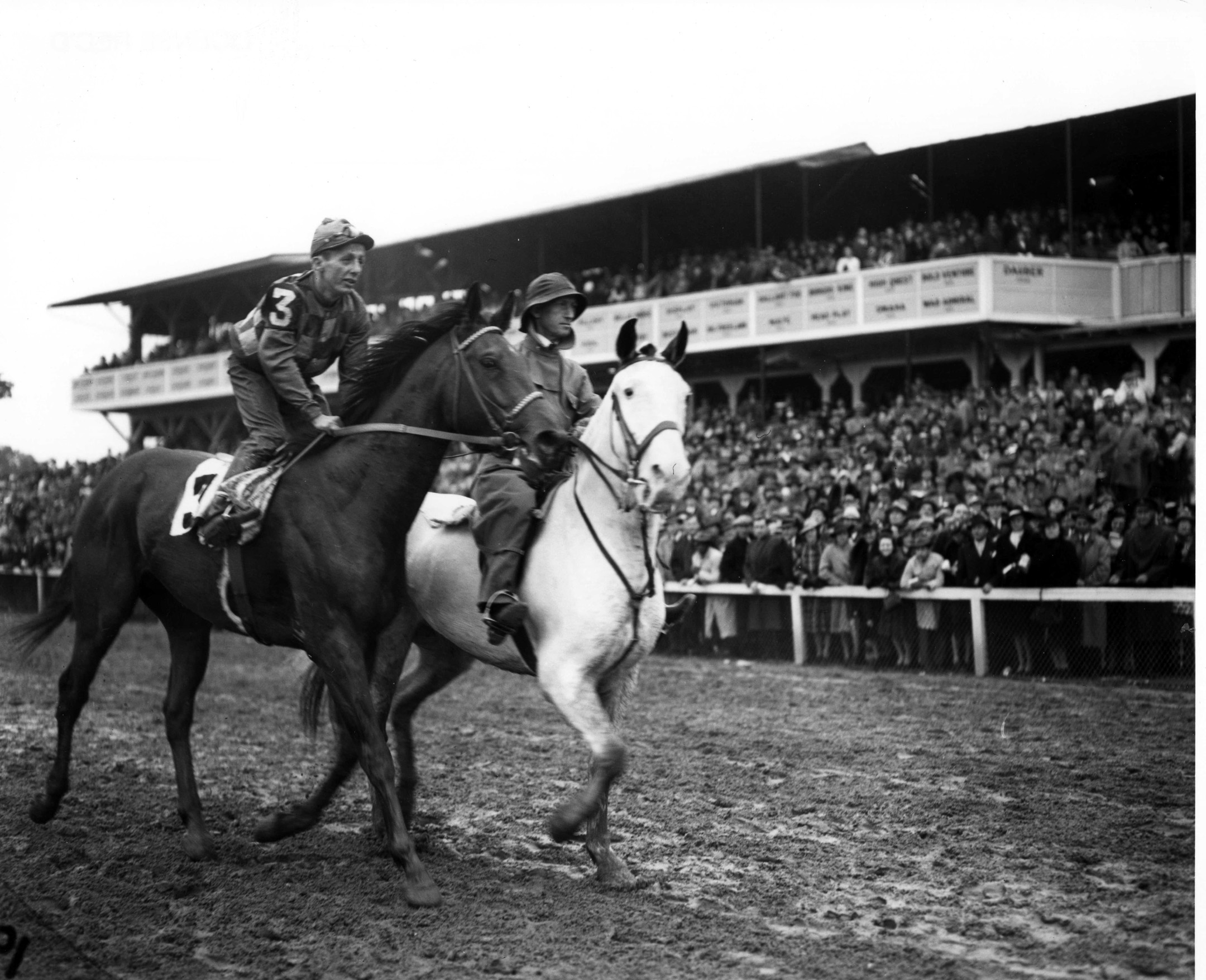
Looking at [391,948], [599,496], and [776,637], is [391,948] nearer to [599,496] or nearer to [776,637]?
[599,496]

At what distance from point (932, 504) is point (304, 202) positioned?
21.6 feet

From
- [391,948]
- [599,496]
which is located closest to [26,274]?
[599,496]

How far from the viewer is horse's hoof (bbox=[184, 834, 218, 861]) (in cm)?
516

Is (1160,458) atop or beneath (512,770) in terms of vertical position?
atop

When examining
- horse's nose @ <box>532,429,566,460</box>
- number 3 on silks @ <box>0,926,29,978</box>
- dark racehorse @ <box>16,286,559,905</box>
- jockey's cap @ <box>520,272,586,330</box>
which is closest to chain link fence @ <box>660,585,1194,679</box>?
jockey's cap @ <box>520,272,586,330</box>

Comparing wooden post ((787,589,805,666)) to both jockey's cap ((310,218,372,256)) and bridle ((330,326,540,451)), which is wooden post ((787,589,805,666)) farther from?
jockey's cap ((310,218,372,256))

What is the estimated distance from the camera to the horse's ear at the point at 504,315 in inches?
187

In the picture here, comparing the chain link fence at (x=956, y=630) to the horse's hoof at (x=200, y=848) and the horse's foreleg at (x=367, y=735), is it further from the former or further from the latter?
the horse's hoof at (x=200, y=848)

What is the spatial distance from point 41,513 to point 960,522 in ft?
30.1

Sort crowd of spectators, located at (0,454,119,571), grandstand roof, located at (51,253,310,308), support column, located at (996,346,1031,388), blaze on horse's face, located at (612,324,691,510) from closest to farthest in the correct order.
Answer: blaze on horse's face, located at (612,324,691,510) → grandstand roof, located at (51,253,310,308) → crowd of spectators, located at (0,454,119,571) → support column, located at (996,346,1031,388)

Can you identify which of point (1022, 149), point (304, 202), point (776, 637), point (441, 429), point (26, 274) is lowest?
point (776, 637)

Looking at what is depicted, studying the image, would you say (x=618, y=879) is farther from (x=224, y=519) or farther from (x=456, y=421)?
(x=224, y=519)

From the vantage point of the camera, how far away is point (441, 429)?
493 cm

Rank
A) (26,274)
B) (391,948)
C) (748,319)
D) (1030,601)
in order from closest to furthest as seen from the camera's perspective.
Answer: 1. (391,948)
2. (26,274)
3. (1030,601)
4. (748,319)
